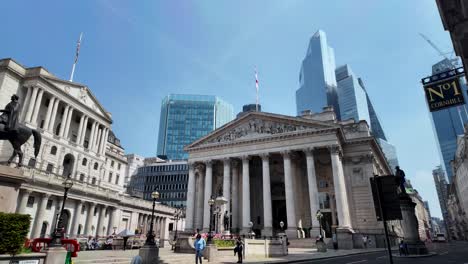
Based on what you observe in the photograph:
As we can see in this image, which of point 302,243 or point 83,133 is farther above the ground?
point 83,133

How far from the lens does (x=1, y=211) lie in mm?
9742

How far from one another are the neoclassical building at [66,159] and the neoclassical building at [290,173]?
573 inches

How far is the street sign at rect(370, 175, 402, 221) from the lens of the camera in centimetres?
840

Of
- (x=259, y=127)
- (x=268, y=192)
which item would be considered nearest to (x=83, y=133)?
(x=259, y=127)

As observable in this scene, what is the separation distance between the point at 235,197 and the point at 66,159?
29752 millimetres

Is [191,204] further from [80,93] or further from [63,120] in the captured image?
[80,93]

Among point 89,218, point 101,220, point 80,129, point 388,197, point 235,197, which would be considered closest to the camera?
point 388,197

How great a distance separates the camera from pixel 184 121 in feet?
481

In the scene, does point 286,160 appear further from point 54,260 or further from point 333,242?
point 54,260

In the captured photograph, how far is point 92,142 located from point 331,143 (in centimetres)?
4335

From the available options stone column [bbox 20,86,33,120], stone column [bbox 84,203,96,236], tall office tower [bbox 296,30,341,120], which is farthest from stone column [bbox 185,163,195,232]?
tall office tower [bbox 296,30,341,120]

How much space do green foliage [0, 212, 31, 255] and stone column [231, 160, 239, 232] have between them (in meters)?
38.0

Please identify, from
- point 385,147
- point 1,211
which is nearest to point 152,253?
point 1,211

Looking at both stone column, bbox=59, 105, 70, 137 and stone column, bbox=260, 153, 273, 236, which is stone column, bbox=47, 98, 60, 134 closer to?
stone column, bbox=59, 105, 70, 137
